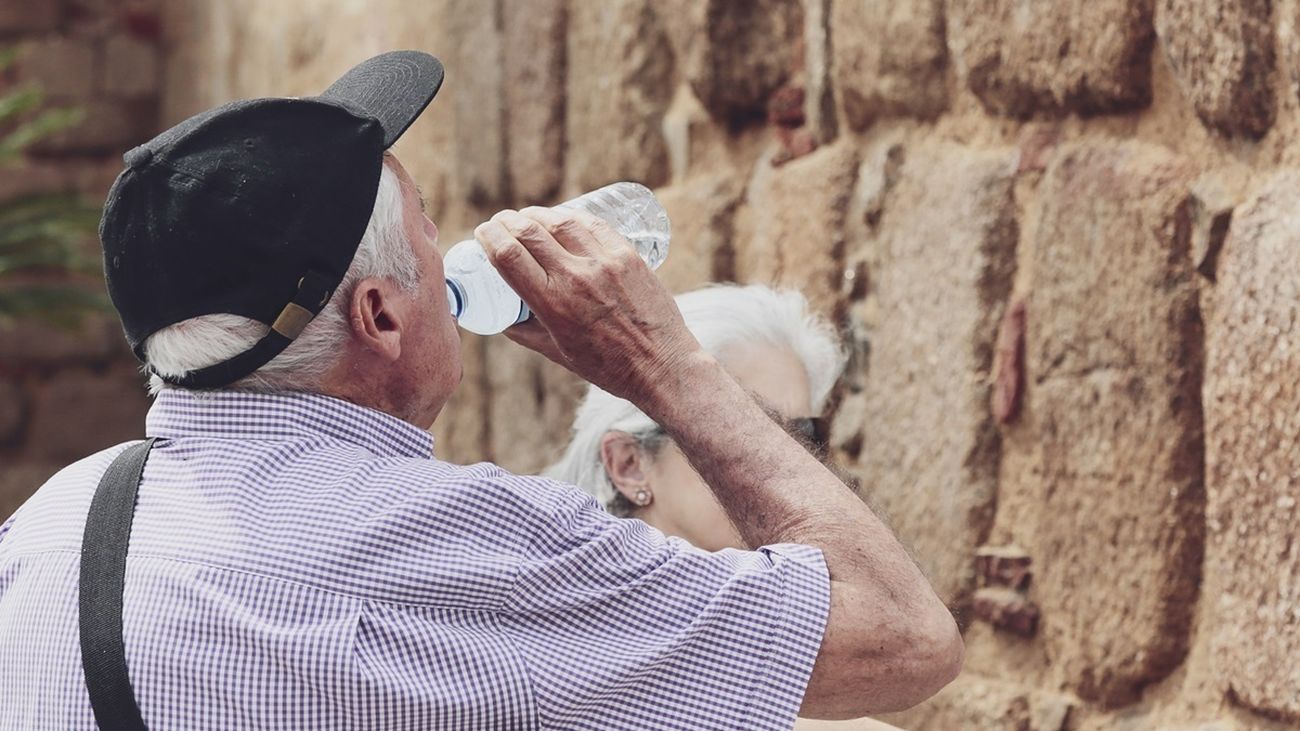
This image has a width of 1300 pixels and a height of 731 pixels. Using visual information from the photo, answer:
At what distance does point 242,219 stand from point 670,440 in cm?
87

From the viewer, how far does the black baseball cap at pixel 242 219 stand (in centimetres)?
131

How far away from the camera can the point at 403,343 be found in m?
1.40

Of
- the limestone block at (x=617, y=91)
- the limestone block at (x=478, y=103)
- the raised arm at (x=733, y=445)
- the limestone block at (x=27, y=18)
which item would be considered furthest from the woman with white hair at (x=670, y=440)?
the limestone block at (x=27, y=18)

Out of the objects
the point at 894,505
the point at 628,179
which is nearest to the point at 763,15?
the point at 628,179

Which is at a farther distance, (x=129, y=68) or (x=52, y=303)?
(x=129, y=68)

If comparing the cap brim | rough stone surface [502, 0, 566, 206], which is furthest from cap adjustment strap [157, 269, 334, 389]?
rough stone surface [502, 0, 566, 206]

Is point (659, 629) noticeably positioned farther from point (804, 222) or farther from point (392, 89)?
point (804, 222)

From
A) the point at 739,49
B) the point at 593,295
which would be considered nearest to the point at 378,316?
the point at 593,295

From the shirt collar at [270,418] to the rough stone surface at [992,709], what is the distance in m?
0.92

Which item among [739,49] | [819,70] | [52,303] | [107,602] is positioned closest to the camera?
[107,602]

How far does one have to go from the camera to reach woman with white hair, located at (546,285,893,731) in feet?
6.80

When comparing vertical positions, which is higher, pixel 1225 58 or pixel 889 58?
pixel 1225 58

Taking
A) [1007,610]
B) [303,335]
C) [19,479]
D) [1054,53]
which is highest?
[1054,53]

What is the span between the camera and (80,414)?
5777mm
